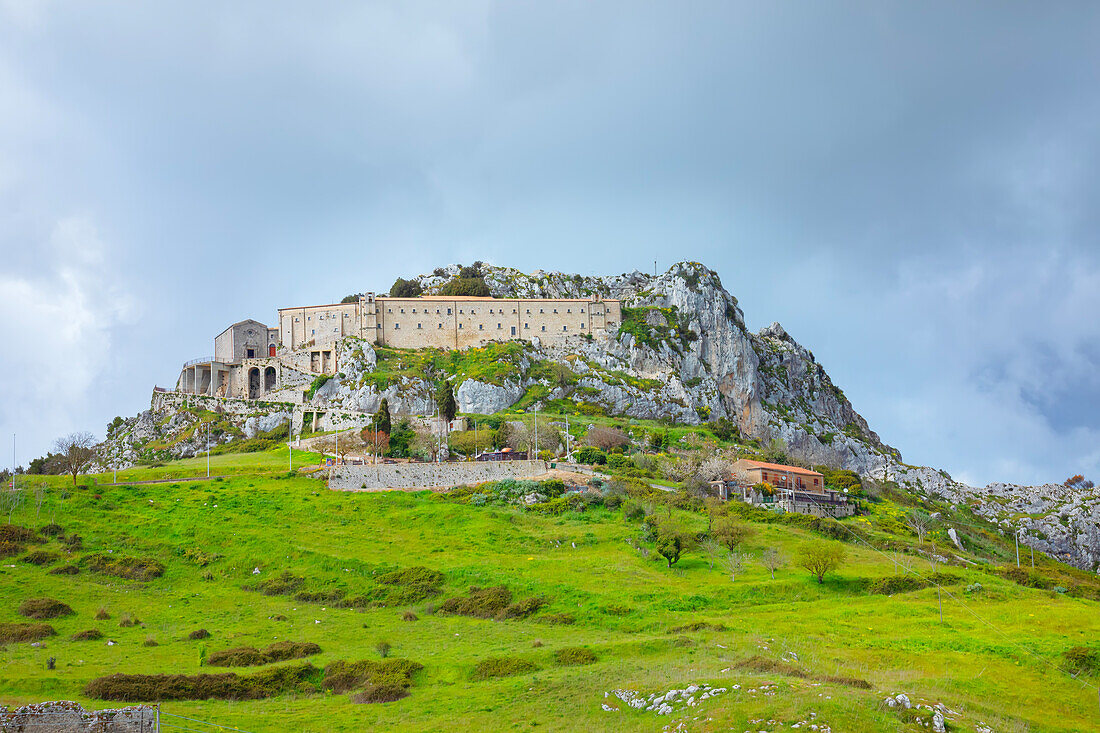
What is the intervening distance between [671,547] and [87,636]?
110 feet

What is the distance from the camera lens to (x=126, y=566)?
51.5m

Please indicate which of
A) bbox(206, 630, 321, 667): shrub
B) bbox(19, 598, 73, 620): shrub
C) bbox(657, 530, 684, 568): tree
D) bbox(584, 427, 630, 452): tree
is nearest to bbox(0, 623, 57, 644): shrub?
bbox(19, 598, 73, 620): shrub

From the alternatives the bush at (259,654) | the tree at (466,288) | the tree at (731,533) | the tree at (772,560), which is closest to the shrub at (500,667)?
the bush at (259,654)

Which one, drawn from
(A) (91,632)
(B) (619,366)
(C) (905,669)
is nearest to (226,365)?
(B) (619,366)

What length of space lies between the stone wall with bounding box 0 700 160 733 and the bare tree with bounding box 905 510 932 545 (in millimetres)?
61398

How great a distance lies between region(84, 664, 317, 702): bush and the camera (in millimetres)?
30578

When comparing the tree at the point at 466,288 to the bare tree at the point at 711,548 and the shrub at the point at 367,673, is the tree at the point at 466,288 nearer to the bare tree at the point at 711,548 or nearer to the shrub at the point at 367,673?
the bare tree at the point at 711,548

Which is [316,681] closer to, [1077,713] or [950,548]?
[1077,713]

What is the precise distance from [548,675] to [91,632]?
23127 millimetres

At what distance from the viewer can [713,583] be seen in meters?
50.2

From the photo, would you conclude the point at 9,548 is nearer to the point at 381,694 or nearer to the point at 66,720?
the point at 66,720

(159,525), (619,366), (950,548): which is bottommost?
(950,548)

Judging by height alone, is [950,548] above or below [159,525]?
below

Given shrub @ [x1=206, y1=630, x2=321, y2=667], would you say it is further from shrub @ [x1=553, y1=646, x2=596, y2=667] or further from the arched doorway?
the arched doorway
